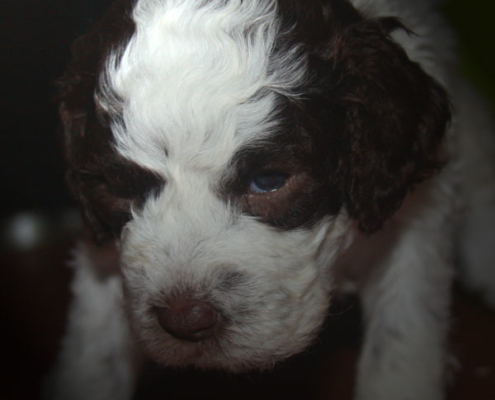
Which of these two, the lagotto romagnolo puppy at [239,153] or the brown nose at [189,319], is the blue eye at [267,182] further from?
the brown nose at [189,319]

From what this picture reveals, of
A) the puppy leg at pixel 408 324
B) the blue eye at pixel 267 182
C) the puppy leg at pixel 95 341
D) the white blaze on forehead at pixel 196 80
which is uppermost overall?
the white blaze on forehead at pixel 196 80

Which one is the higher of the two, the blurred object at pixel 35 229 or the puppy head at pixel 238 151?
the puppy head at pixel 238 151

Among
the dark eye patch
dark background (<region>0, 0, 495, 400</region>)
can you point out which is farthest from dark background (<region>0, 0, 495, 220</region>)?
the dark eye patch

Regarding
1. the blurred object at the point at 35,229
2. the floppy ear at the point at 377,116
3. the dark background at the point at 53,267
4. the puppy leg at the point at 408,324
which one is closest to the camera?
the dark background at the point at 53,267

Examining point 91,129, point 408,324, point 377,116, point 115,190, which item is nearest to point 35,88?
point 91,129

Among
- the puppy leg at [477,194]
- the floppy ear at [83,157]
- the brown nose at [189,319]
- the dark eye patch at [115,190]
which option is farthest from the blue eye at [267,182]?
the puppy leg at [477,194]

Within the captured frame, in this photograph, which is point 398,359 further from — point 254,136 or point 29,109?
point 29,109

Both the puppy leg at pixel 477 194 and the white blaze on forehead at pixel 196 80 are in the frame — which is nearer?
the white blaze on forehead at pixel 196 80

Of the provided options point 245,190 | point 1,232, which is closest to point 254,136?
point 245,190

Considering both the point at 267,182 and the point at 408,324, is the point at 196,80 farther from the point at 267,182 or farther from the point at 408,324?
the point at 408,324
